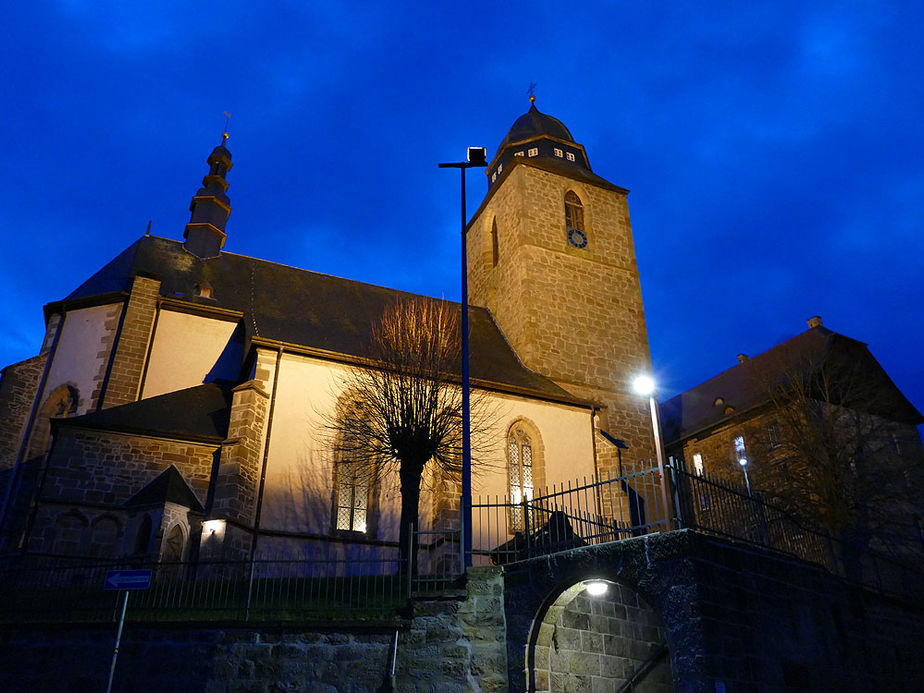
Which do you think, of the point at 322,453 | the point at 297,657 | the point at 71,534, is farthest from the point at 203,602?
the point at 322,453

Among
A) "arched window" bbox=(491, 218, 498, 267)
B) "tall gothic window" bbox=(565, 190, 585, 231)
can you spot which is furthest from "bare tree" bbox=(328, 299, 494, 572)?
"tall gothic window" bbox=(565, 190, 585, 231)

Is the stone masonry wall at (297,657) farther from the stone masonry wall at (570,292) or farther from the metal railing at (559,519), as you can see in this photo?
the stone masonry wall at (570,292)

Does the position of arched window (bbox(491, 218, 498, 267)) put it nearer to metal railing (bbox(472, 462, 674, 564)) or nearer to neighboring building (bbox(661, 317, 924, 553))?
metal railing (bbox(472, 462, 674, 564))

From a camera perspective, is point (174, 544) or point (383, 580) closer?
point (383, 580)

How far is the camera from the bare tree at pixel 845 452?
848 inches

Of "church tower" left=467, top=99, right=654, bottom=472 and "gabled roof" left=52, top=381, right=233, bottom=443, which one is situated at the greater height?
"church tower" left=467, top=99, right=654, bottom=472

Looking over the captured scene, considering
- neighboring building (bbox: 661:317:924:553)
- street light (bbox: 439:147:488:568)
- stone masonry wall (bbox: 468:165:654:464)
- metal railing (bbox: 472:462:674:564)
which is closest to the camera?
metal railing (bbox: 472:462:674:564)

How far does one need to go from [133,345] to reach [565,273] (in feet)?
52.0

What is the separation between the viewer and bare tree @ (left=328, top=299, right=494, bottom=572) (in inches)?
679

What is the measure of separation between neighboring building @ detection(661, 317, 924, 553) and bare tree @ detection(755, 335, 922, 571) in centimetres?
4

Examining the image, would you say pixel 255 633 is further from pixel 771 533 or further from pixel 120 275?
pixel 120 275

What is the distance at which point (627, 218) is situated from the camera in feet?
104

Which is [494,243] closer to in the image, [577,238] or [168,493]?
[577,238]

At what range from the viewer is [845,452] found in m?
22.7
